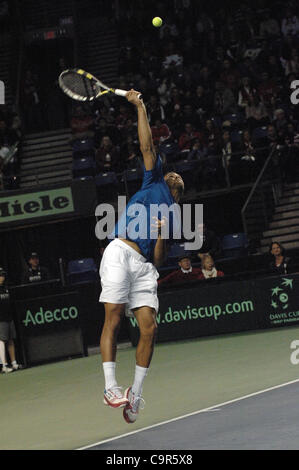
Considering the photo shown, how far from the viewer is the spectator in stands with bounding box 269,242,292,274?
17.3 m

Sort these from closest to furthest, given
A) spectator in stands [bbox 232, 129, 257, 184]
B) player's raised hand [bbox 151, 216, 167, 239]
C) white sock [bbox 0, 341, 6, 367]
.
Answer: player's raised hand [bbox 151, 216, 167, 239] → white sock [bbox 0, 341, 6, 367] → spectator in stands [bbox 232, 129, 257, 184]

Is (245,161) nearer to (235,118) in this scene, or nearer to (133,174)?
(235,118)

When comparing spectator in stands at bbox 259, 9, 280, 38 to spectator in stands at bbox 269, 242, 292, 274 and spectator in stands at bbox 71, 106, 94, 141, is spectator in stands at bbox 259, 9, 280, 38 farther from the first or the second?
spectator in stands at bbox 269, 242, 292, 274

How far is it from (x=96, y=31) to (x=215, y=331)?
16778 mm

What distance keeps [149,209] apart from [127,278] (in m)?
0.63

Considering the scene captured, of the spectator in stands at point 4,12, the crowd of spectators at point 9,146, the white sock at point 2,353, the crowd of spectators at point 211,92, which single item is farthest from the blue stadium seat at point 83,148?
the white sock at point 2,353

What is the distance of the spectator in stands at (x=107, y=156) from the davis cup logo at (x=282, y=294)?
23.0 ft

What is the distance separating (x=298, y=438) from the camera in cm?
666

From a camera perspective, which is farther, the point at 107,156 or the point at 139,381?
the point at 107,156

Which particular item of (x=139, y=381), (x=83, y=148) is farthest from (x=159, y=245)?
(x=83, y=148)

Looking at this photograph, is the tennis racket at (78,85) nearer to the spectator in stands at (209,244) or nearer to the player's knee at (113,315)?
the player's knee at (113,315)

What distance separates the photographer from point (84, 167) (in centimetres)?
2348

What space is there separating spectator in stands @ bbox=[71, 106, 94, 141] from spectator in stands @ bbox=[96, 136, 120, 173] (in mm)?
1866

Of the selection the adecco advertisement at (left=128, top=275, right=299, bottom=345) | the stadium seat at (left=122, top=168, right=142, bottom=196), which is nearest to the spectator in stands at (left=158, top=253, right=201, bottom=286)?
the adecco advertisement at (left=128, top=275, right=299, bottom=345)
